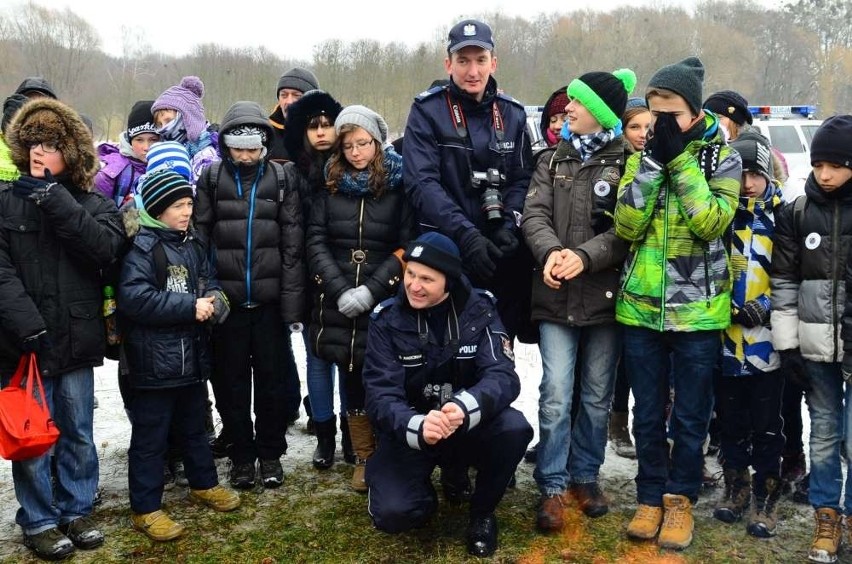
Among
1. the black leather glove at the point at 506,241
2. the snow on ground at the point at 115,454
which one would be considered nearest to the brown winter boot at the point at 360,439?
the snow on ground at the point at 115,454

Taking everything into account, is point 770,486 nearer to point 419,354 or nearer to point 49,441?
point 419,354

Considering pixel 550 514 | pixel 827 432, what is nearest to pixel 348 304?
pixel 550 514

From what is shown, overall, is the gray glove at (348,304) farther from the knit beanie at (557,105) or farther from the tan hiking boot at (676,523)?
the tan hiking boot at (676,523)

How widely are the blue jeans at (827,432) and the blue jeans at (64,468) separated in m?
3.60

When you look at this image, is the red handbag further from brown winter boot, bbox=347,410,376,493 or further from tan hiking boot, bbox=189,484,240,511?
brown winter boot, bbox=347,410,376,493

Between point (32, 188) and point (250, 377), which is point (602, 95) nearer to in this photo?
point (250, 377)

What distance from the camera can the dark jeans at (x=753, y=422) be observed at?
359 centimetres

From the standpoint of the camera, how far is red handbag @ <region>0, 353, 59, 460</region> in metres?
3.08

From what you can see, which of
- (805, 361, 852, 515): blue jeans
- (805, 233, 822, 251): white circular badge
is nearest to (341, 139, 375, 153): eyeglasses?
(805, 233, 822, 251): white circular badge

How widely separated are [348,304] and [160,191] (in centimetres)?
113

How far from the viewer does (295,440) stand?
483cm

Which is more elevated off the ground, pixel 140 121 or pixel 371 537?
pixel 140 121

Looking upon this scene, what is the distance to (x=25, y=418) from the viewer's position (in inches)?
123

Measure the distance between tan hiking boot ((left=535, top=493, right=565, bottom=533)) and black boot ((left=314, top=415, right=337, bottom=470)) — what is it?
4.58 ft
